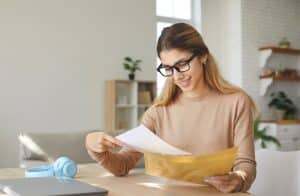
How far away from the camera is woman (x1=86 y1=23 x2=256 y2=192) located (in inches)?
50.4

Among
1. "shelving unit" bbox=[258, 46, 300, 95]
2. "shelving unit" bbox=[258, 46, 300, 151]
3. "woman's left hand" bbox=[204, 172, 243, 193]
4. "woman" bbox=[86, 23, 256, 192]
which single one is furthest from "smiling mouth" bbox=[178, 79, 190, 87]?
"shelving unit" bbox=[258, 46, 300, 95]

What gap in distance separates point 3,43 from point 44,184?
3.73 meters

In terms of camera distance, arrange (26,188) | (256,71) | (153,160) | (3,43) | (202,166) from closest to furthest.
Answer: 1. (26,188)
2. (202,166)
3. (153,160)
4. (3,43)
5. (256,71)

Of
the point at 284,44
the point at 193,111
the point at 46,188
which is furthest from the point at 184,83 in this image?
the point at 284,44

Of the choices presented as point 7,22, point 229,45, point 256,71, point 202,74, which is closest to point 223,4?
point 229,45

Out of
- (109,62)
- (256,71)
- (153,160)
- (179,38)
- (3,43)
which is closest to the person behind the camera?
(153,160)

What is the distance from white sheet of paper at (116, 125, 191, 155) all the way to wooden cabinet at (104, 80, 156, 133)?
3.75 metres

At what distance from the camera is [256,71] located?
608 centimetres

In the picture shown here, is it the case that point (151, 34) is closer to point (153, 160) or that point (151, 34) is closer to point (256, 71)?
point (256, 71)

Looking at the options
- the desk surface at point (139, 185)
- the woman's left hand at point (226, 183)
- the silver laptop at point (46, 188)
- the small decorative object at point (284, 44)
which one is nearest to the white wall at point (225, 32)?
the small decorative object at point (284, 44)

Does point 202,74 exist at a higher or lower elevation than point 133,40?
lower

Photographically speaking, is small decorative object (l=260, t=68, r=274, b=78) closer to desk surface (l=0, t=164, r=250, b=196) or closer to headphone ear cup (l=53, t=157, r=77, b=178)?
desk surface (l=0, t=164, r=250, b=196)

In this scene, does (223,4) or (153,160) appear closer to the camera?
(153,160)

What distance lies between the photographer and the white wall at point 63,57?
4.47m
